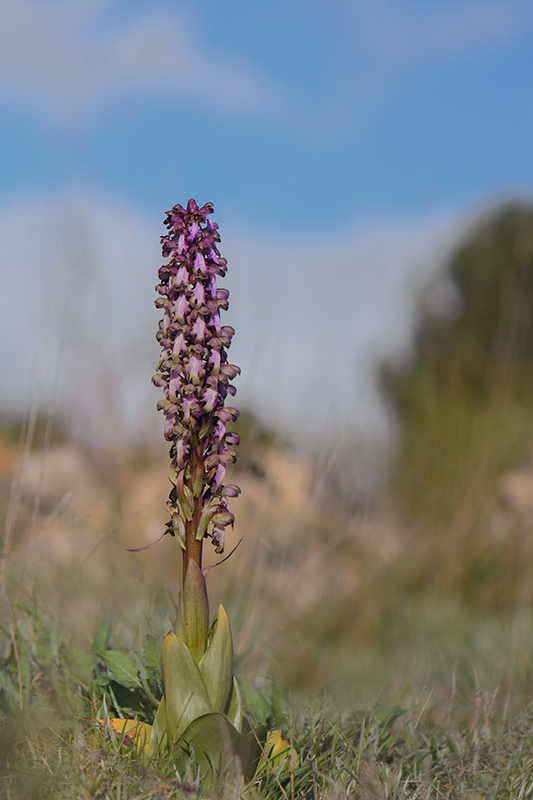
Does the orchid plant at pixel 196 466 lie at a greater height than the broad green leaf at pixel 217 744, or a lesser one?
greater

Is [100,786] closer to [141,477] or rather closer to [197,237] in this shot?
[197,237]

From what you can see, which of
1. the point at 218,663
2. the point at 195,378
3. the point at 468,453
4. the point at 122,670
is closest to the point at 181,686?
the point at 218,663

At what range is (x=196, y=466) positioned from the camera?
156cm

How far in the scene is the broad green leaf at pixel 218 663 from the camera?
1538 mm

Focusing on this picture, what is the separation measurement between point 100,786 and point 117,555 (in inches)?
109

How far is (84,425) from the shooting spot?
592 cm

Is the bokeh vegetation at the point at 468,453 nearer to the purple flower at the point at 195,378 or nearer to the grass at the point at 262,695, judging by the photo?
the grass at the point at 262,695

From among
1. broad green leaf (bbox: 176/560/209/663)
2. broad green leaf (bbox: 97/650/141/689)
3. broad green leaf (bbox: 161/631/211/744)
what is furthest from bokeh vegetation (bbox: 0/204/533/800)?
broad green leaf (bbox: 176/560/209/663)

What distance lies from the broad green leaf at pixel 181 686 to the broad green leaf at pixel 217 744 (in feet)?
0.11

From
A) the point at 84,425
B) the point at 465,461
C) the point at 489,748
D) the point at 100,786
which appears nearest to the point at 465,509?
the point at 465,461

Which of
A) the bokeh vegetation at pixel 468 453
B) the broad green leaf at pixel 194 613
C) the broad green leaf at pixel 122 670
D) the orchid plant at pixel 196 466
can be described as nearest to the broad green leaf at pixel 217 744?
the orchid plant at pixel 196 466

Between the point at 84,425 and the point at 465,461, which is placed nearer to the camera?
the point at 84,425

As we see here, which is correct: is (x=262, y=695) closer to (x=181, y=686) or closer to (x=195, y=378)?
(x=181, y=686)

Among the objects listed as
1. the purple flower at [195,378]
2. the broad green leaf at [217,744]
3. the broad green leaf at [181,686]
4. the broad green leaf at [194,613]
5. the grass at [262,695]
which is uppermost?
the purple flower at [195,378]
